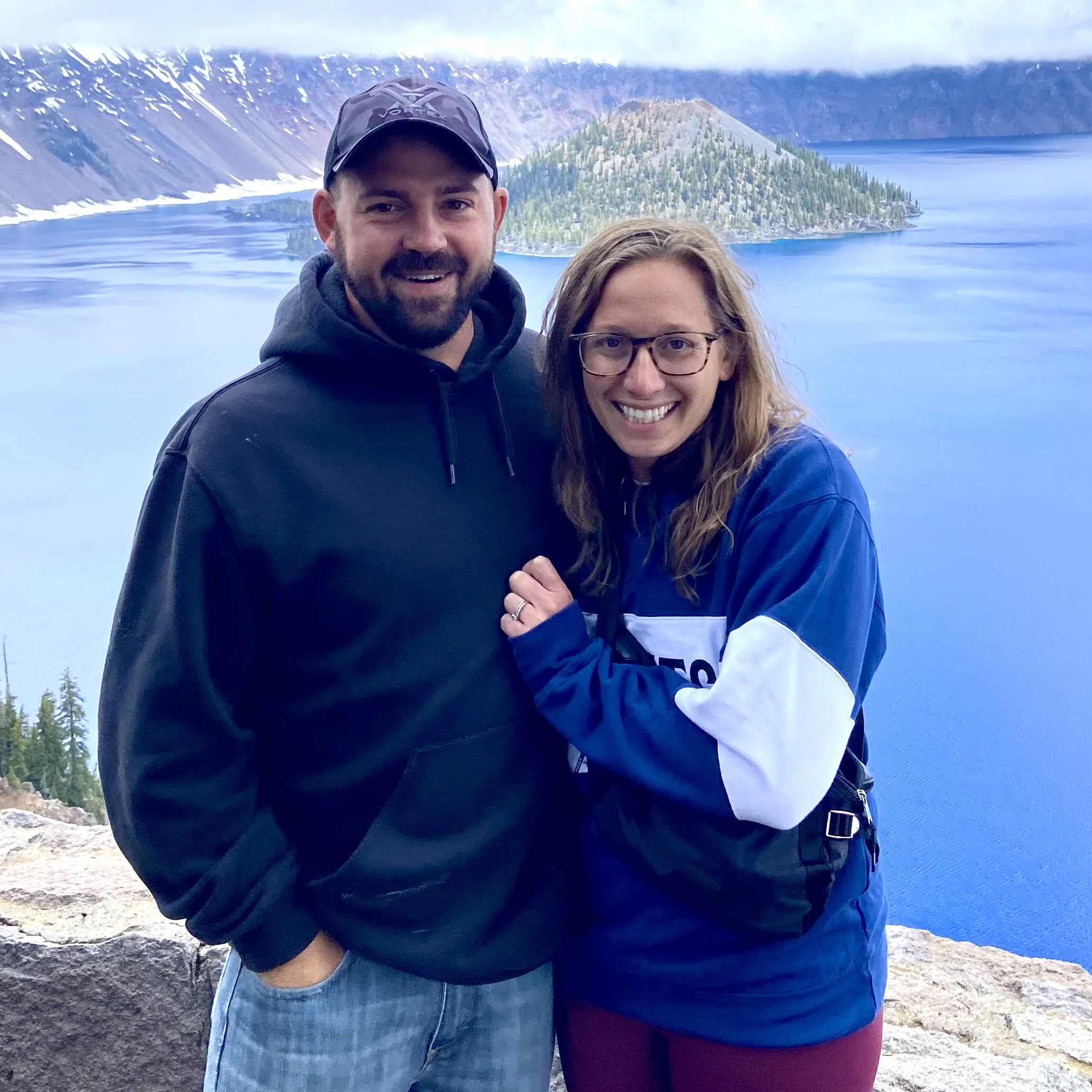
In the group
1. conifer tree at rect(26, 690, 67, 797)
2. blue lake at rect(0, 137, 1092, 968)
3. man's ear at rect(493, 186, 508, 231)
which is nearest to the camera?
man's ear at rect(493, 186, 508, 231)

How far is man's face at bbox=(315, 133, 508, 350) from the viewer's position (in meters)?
1.14

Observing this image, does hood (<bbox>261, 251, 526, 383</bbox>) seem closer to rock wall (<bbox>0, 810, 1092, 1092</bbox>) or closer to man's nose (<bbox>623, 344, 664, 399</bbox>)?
man's nose (<bbox>623, 344, 664, 399</bbox>)

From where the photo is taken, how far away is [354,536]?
1.07 m

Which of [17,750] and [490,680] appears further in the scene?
[17,750]

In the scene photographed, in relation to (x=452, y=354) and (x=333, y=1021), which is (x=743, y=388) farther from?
(x=333, y=1021)

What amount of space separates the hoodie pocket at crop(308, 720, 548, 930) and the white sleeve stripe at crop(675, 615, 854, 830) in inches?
11.5

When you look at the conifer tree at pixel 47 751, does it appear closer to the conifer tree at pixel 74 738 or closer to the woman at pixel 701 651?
the conifer tree at pixel 74 738

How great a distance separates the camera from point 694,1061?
3.54 feet

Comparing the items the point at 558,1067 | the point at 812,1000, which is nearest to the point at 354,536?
the point at 812,1000

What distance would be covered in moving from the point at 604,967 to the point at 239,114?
1701 centimetres

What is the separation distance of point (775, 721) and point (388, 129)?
2.57 feet

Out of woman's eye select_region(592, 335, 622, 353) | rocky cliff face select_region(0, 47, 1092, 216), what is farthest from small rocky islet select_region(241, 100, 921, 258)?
woman's eye select_region(592, 335, 622, 353)

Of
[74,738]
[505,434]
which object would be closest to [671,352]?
[505,434]

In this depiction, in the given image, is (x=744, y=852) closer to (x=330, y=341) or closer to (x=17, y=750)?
(x=330, y=341)
